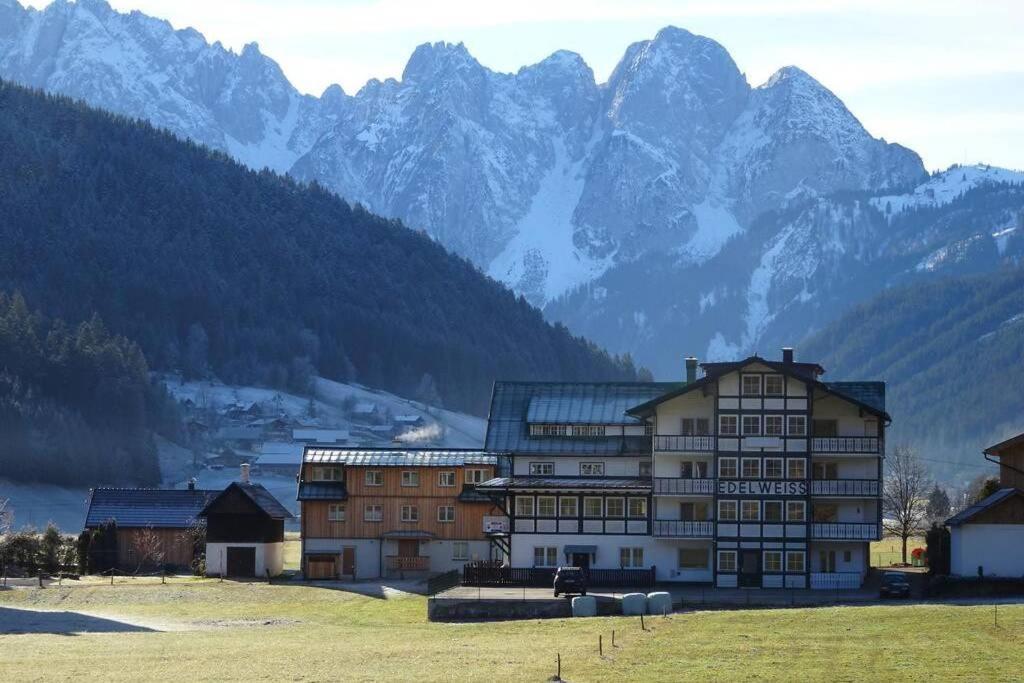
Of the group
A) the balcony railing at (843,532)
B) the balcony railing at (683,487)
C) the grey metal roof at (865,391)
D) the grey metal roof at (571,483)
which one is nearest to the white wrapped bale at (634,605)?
the balcony railing at (683,487)

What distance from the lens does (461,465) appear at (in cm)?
10875

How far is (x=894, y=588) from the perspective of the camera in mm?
82938

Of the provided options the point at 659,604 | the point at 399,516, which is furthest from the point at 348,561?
the point at 659,604

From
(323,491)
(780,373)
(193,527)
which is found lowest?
(193,527)

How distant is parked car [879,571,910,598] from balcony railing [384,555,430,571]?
31748mm

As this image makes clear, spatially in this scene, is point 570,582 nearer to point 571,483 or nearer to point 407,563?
point 571,483

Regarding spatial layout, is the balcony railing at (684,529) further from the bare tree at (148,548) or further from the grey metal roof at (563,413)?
the bare tree at (148,548)

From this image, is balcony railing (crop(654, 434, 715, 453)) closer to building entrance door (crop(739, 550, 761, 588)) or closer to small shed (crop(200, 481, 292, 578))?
building entrance door (crop(739, 550, 761, 588))

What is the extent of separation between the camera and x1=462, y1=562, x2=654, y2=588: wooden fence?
91.9 metres

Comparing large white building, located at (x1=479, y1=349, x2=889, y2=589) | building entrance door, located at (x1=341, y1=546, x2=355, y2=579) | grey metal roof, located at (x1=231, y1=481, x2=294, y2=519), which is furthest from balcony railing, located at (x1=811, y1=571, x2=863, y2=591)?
grey metal roof, located at (x1=231, y1=481, x2=294, y2=519)

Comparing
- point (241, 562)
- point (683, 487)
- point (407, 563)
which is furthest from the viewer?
point (241, 562)

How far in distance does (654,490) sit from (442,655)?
3209 cm

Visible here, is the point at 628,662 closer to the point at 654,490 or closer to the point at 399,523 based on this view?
the point at 654,490

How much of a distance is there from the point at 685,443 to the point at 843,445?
737cm
